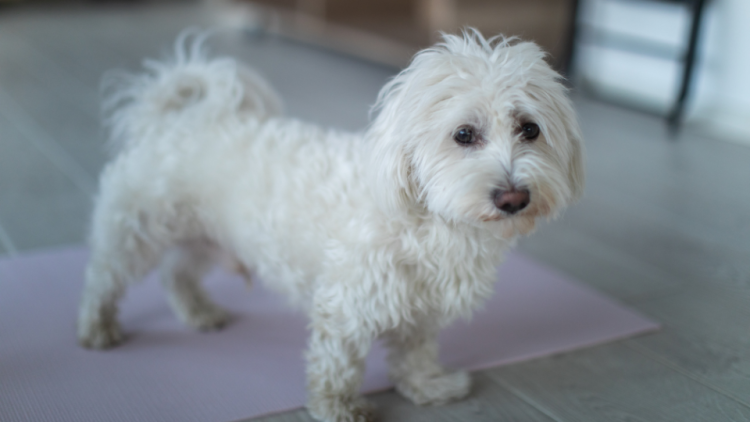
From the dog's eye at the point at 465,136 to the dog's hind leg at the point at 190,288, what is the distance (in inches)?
34.7

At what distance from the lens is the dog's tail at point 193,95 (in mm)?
1763

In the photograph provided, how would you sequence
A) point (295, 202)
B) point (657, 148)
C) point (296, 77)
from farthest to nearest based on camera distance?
point (296, 77) < point (657, 148) < point (295, 202)

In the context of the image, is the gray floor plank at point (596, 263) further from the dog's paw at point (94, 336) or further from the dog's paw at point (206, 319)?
the dog's paw at point (94, 336)

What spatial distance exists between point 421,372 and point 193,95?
98 centimetres

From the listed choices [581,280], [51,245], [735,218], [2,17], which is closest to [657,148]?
[735,218]

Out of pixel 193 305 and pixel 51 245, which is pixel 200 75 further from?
pixel 51 245

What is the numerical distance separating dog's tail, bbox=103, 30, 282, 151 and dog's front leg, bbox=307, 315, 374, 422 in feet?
2.15

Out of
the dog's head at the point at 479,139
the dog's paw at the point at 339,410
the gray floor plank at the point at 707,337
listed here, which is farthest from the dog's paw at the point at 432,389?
the gray floor plank at the point at 707,337

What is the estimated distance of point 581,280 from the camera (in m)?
2.24

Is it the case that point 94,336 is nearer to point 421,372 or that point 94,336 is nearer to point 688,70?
point 421,372

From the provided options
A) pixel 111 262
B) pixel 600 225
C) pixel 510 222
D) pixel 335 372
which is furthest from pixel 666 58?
pixel 111 262

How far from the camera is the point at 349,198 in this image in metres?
1.46

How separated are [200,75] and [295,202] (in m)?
0.56

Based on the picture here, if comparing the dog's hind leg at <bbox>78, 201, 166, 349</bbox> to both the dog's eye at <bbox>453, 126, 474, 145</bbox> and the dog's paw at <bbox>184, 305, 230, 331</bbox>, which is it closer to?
the dog's paw at <bbox>184, 305, 230, 331</bbox>
